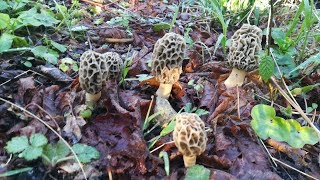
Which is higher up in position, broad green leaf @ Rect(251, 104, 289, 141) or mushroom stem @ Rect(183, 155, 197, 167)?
broad green leaf @ Rect(251, 104, 289, 141)

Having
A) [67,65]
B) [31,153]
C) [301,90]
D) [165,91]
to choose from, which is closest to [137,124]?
[165,91]

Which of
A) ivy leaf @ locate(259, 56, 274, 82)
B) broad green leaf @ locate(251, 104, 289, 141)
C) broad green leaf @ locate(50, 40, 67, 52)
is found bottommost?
broad green leaf @ locate(50, 40, 67, 52)

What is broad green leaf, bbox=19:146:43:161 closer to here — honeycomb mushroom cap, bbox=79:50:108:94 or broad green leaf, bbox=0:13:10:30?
honeycomb mushroom cap, bbox=79:50:108:94

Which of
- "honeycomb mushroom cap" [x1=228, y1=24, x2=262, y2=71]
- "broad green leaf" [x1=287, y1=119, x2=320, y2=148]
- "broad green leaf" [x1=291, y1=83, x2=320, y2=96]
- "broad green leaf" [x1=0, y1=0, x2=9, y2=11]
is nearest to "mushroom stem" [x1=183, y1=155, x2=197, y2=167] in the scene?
"broad green leaf" [x1=287, y1=119, x2=320, y2=148]

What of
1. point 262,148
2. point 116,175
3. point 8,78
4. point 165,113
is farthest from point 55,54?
point 262,148

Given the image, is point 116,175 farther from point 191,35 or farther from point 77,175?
point 191,35

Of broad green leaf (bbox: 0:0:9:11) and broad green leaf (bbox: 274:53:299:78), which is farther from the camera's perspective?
broad green leaf (bbox: 0:0:9:11)

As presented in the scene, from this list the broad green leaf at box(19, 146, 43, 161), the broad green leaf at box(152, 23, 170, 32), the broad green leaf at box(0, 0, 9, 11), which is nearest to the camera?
the broad green leaf at box(19, 146, 43, 161)

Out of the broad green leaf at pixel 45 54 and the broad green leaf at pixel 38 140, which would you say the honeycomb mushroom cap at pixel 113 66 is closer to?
the broad green leaf at pixel 45 54
